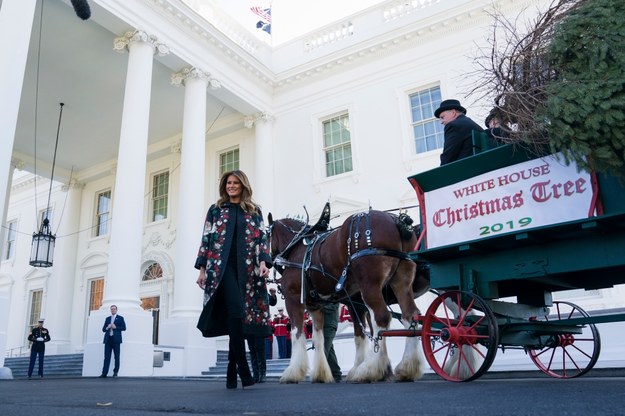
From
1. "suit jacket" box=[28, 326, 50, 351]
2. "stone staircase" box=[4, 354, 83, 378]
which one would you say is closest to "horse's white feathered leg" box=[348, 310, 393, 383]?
"stone staircase" box=[4, 354, 83, 378]

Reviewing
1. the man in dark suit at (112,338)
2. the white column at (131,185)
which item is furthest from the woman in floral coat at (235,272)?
the white column at (131,185)

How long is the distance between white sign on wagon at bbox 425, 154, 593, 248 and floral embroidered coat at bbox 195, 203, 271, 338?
151cm

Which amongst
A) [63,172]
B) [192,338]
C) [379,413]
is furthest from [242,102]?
[379,413]

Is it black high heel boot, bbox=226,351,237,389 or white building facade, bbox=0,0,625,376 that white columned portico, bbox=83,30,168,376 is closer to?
white building facade, bbox=0,0,625,376

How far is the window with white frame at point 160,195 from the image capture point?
A: 20922 millimetres

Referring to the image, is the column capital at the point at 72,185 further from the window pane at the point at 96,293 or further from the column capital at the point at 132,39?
the column capital at the point at 132,39

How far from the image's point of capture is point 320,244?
20.3 feet

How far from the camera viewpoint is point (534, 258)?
377 cm

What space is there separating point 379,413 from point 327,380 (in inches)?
145

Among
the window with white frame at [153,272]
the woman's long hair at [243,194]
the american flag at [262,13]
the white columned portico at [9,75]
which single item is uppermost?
the american flag at [262,13]

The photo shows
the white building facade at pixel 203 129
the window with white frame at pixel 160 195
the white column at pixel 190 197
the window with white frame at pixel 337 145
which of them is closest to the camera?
the white building facade at pixel 203 129

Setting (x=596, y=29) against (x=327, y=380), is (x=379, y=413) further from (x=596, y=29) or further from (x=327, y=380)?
(x=327, y=380)

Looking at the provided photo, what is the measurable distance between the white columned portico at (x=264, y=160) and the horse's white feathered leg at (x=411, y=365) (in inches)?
477

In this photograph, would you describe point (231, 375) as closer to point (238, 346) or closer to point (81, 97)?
point (238, 346)
